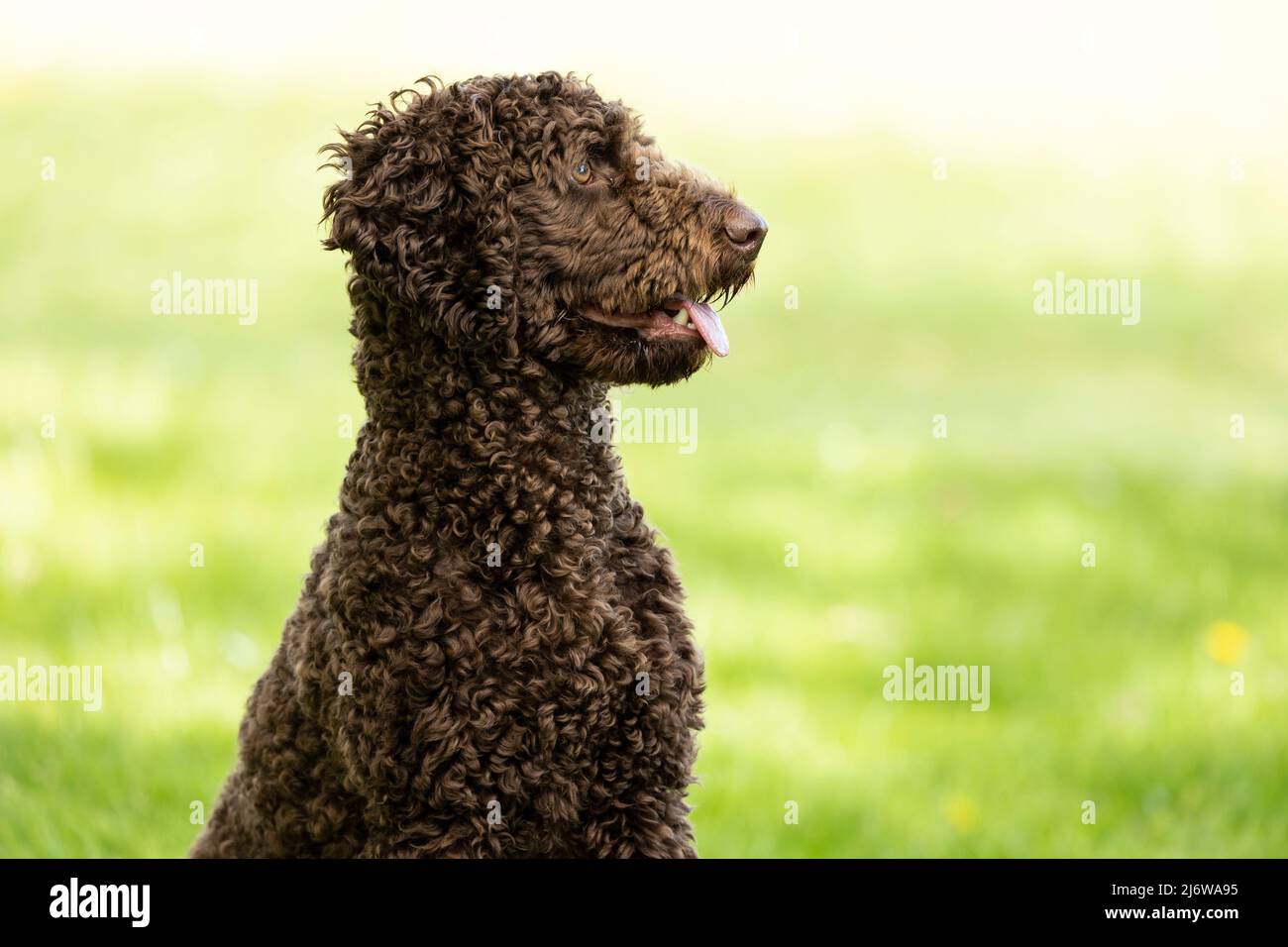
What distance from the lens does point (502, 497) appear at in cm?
403

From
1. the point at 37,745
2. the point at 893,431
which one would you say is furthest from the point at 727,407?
the point at 37,745

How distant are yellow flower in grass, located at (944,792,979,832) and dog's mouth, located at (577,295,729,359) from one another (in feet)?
8.86

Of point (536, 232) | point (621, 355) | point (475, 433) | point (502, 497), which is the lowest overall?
point (502, 497)

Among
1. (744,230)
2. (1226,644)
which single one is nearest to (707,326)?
(744,230)

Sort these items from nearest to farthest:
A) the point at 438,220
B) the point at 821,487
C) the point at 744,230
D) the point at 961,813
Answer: the point at 438,220, the point at 744,230, the point at 961,813, the point at 821,487

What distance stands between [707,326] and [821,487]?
5.62 meters

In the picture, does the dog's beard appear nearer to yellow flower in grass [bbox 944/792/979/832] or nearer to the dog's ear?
the dog's ear

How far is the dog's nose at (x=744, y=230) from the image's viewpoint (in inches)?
162

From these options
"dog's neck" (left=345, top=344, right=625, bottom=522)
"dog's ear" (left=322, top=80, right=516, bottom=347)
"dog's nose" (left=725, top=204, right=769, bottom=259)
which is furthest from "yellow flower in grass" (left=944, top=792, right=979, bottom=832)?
"dog's ear" (left=322, top=80, right=516, bottom=347)

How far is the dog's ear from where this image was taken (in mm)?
3938

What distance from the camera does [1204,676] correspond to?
23.4 feet

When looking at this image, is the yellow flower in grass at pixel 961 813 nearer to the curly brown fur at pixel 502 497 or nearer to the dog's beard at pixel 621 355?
the curly brown fur at pixel 502 497

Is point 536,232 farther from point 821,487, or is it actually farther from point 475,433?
point 821,487

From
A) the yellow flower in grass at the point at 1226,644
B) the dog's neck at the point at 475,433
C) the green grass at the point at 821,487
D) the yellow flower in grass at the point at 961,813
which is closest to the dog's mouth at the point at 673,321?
the dog's neck at the point at 475,433
